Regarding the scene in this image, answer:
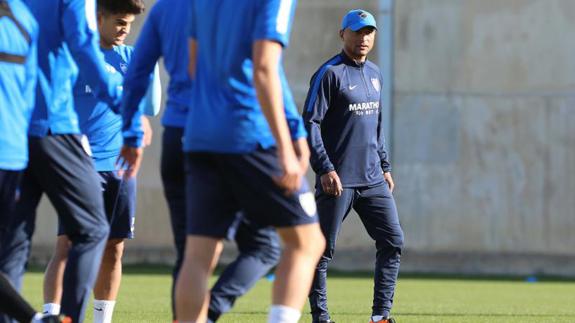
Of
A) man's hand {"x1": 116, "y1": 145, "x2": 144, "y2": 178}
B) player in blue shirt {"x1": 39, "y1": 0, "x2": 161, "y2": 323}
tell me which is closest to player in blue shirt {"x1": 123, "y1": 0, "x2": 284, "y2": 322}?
man's hand {"x1": 116, "y1": 145, "x2": 144, "y2": 178}

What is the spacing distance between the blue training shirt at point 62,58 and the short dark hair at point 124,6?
0.92 m

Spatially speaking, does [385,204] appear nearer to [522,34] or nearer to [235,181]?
[235,181]

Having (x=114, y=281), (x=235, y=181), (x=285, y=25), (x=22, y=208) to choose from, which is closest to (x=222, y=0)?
(x=285, y=25)

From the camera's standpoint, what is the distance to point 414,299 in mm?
13289

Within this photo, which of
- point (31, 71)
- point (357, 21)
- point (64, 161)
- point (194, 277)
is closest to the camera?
point (194, 277)

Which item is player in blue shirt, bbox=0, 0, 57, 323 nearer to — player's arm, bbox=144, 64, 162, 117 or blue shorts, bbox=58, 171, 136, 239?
blue shorts, bbox=58, 171, 136, 239

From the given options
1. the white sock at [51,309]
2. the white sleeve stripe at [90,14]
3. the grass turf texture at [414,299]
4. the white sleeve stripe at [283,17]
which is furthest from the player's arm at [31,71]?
the grass turf texture at [414,299]

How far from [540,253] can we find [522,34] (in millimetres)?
3579

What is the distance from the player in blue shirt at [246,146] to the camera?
17.6 feet

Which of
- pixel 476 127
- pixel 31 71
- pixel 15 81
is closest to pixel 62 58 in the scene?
pixel 31 71

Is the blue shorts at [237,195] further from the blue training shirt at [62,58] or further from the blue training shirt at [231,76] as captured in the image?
the blue training shirt at [62,58]

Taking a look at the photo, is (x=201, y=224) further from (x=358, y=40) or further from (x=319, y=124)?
(x=358, y=40)

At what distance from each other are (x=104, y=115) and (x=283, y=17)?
2.63 meters

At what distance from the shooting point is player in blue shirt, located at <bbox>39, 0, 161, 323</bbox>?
24.8 ft
